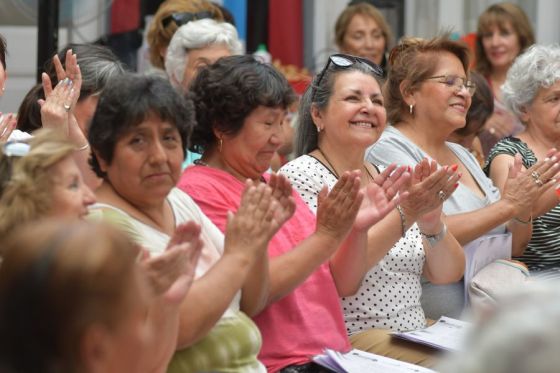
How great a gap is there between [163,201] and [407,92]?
2.15 m

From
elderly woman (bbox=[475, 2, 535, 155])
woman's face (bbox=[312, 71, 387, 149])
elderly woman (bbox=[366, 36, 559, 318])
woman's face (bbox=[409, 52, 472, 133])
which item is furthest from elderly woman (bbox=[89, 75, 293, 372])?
elderly woman (bbox=[475, 2, 535, 155])

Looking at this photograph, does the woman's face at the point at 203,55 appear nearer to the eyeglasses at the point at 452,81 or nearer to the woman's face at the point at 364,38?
the eyeglasses at the point at 452,81

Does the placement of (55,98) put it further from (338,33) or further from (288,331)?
(338,33)

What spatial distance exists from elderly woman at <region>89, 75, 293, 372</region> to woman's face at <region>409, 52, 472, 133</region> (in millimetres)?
2000

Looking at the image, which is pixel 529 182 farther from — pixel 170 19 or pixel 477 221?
pixel 170 19

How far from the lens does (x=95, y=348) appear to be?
199 centimetres

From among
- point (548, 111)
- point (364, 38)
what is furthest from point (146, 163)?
point (364, 38)

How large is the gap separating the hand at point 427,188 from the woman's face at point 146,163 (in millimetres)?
1186

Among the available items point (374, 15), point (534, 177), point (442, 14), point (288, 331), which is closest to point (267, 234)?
point (288, 331)

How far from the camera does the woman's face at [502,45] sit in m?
6.98

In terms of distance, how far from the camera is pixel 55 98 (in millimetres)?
3803

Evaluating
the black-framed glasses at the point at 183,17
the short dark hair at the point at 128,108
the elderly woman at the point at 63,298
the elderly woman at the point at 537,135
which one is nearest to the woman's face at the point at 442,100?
the elderly woman at the point at 537,135

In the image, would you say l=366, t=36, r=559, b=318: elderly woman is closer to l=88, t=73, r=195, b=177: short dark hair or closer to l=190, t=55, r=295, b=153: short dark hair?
l=190, t=55, r=295, b=153: short dark hair

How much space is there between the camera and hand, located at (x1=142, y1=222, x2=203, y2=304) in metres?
2.52
